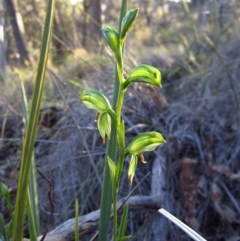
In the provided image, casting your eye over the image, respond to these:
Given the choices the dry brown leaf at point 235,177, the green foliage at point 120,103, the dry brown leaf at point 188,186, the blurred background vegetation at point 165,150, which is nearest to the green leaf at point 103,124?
the green foliage at point 120,103

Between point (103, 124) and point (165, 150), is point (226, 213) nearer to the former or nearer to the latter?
point (165, 150)

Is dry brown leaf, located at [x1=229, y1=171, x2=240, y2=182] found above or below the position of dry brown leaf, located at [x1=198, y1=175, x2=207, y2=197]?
above

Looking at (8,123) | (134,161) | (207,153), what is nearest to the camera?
(134,161)

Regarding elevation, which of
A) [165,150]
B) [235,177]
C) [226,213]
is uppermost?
[165,150]

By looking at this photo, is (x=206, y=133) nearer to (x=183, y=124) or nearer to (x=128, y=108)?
(x=183, y=124)

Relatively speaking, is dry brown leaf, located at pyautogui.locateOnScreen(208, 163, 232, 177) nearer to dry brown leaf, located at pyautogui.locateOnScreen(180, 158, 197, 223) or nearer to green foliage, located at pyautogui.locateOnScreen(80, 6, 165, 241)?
dry brown leaf, located at pyautogui.locateOnScreen(180, 158, 197, 223)

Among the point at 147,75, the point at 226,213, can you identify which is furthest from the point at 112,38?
the point at 226,213

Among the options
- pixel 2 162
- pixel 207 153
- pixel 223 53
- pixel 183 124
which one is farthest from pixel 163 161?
pixel 223 53

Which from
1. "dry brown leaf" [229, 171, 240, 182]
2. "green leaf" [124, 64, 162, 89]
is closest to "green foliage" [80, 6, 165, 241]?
"green leaf" [124, 64, 162, 89]
